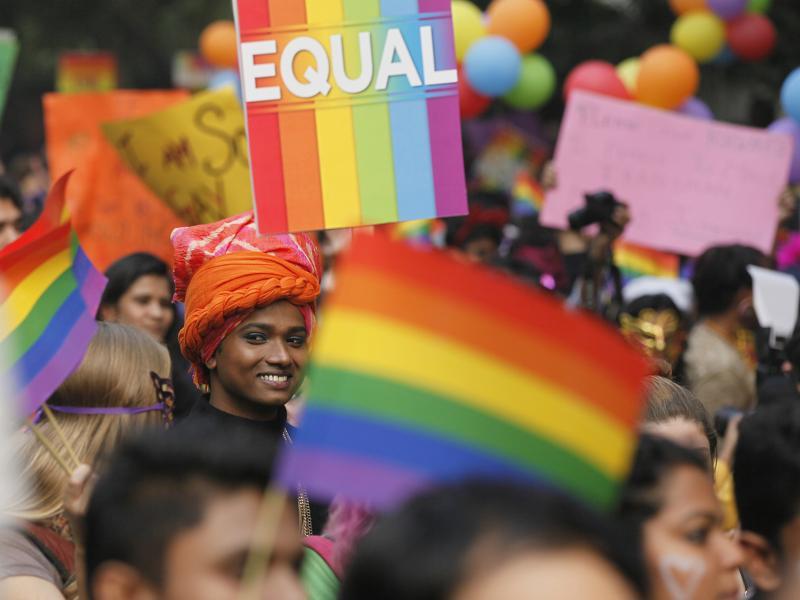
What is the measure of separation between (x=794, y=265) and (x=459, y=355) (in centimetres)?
637

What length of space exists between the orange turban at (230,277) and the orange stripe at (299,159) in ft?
0.51

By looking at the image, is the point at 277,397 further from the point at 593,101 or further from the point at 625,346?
the point at 593,101

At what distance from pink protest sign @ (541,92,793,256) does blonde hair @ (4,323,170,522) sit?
4130mm

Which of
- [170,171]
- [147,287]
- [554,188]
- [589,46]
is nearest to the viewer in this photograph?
[147,287]

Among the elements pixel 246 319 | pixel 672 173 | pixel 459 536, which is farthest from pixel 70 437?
pixel 672 173

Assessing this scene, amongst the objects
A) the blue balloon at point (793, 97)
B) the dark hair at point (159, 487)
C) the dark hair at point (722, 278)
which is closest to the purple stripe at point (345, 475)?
the dark hair at point (159, 487)

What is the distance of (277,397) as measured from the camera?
4.05 meters

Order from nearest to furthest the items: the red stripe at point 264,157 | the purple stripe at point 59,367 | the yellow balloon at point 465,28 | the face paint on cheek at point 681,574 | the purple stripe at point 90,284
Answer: the face paint on cheek at point 681,574 → the purple stripe at point 59,367 → the purple stripe at point 90,284 → the red stripe at point 264,157 → the yellow balloon at point 465,28

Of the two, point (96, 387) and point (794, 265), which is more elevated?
point (96, 387)

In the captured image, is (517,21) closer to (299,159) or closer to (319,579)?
(299,159)

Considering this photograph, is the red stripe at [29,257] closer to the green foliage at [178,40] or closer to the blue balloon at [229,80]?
the blue balloon at [229,80]

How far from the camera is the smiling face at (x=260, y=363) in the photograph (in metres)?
4.04

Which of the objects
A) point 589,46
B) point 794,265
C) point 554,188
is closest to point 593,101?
point 554,188

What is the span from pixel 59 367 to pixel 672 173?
523 cm
